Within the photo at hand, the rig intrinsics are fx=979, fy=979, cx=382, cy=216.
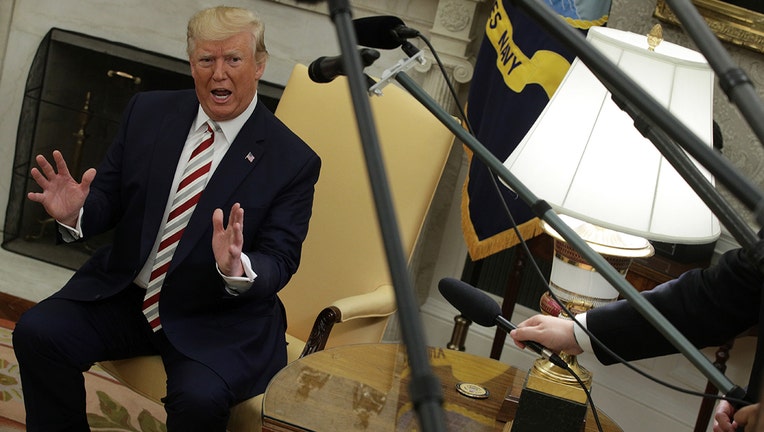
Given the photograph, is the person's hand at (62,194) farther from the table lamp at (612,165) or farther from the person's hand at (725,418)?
the person's hand at (725,418)

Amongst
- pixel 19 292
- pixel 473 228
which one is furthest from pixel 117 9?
pixel 473 228

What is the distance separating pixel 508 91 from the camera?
3.13 meters

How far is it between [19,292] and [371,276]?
1767 millimetres

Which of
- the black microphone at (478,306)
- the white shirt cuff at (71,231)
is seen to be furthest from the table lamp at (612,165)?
the white shirt cuff at (71,231)

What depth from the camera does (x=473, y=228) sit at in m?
3.32

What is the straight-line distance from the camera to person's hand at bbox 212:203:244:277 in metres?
1.99

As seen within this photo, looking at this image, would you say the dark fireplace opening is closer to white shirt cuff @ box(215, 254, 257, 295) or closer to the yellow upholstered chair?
the yellow upholstered chair

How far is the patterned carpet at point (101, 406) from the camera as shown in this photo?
111 inches

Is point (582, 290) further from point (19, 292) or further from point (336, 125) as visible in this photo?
point (19, 292)

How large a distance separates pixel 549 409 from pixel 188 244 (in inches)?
37.0

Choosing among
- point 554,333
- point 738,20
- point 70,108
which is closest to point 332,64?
point 554,333

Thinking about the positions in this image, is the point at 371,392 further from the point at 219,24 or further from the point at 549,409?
the point at 219,24

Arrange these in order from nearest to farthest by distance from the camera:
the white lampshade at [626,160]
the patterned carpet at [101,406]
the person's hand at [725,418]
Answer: the person's hand at [725,418] < the white lampshade at [626,160] < the patterned carpet at [101,406]

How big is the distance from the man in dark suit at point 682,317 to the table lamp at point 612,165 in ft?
0.51
